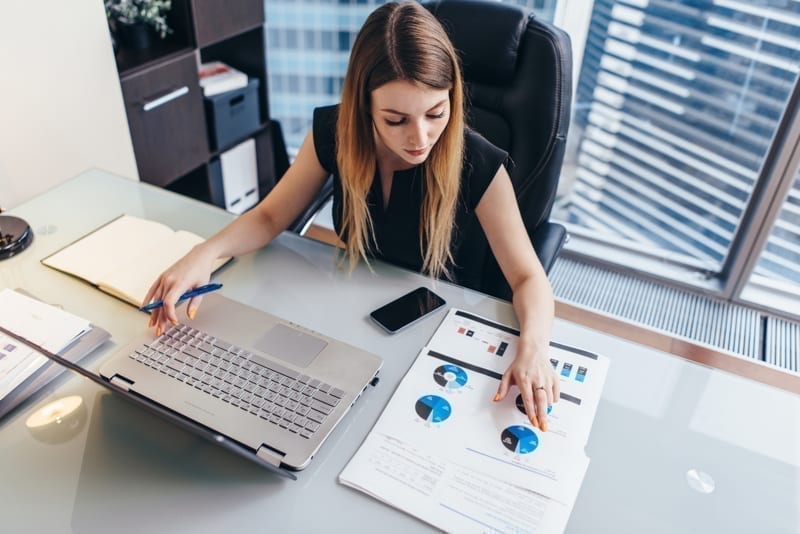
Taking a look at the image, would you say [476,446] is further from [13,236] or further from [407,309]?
[13,236]

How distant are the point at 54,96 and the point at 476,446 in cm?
145

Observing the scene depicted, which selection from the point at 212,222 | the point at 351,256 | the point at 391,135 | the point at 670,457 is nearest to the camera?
the point at 670,457

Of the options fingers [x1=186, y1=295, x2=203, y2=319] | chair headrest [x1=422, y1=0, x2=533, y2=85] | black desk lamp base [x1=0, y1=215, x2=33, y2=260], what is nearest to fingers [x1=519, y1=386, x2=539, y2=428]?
fingers [x1=186, y1=295, x2=203, y2=319]

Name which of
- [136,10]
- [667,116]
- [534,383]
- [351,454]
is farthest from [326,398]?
[667,116]

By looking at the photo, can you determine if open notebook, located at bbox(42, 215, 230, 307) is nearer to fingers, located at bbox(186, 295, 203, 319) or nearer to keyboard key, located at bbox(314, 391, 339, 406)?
fingers, located at bbox(186, 295, 203, 319)

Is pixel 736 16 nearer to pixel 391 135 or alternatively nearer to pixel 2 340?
pixel 391 135

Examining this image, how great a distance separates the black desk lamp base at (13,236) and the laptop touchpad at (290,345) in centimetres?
57

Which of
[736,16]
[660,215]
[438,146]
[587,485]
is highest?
[736,16]

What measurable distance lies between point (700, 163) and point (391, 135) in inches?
60.1

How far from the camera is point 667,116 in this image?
2.15m

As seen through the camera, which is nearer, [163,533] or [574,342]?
[163,533]

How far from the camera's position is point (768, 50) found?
1878 millimetres

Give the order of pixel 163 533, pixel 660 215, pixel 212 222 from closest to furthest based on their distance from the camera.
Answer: pixel 163 533
pixel 212 222
pixel 660 215

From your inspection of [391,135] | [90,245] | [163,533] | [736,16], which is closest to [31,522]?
[163,533]
